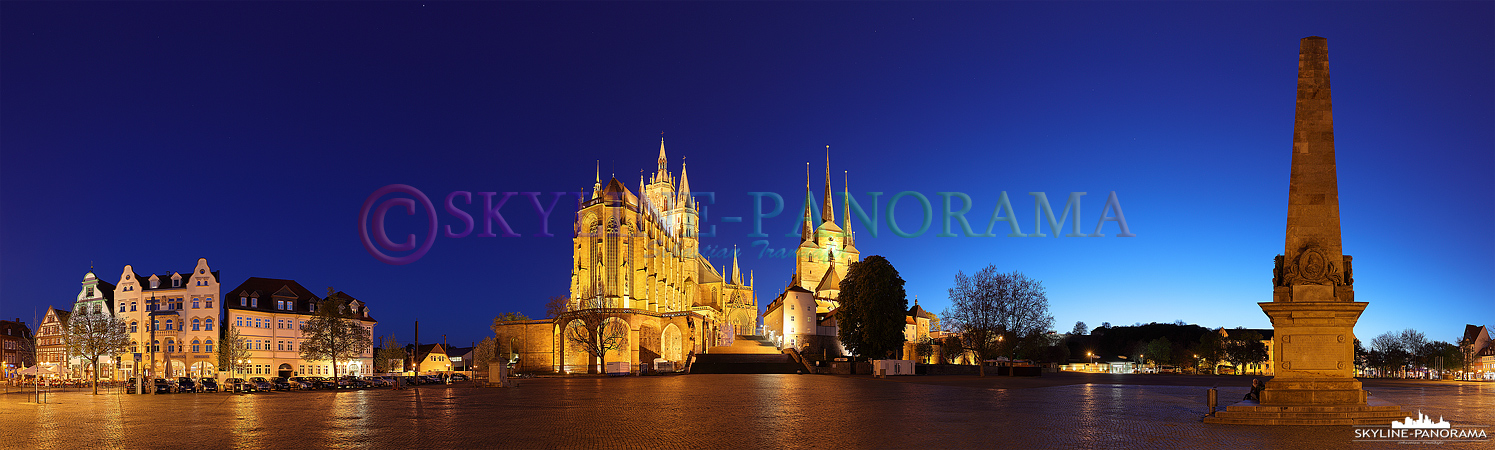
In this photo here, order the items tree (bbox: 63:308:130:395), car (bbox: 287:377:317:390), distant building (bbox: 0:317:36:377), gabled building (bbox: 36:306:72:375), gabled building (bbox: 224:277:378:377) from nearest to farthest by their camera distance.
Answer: car (bbox: 287:377:317:390) → tree (bbox: 63:308:130:395) → gabled building (bbox: 224:277:378:377) → gabled building (bbox: 36:306:72:375) → distant building (bbox: 0:317:36:377)

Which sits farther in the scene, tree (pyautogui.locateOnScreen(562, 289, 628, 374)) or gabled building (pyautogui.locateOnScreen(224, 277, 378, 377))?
gabled building (pyautogui.locateOnScreen(224, 277, 378, 377))

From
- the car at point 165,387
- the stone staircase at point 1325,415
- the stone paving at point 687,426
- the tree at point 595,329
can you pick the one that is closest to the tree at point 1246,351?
the tree at point 595,329

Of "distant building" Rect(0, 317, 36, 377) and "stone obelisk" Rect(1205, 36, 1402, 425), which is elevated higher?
"stone obelisk" Rect(1205, 36, 1402, 425)

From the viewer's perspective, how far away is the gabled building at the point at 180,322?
73.4m

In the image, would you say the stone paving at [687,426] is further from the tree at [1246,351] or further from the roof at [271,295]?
the tree at [1246,351]

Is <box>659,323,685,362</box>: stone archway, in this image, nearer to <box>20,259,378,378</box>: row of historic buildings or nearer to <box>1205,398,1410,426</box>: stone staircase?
<box>20,259,378,378</box>: row of historic buildings

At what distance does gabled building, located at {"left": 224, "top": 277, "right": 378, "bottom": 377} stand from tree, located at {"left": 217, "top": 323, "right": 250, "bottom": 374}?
171 cm

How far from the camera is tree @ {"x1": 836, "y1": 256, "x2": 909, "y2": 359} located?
6725 cm

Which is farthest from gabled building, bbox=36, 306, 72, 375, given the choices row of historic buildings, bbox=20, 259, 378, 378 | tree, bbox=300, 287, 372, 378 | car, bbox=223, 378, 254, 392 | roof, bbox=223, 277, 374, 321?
car, bbox=223, 378, 254, 392

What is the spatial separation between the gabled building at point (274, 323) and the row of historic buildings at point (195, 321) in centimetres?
8

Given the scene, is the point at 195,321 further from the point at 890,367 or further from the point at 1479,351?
the point at 1479,351

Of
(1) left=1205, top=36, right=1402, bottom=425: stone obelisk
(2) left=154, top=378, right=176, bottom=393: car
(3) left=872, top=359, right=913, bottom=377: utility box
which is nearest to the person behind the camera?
(1) left=1205, top=36, right=1402, bottom=425: stone obelisk

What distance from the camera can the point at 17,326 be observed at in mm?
99188

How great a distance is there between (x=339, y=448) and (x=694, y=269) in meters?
120
